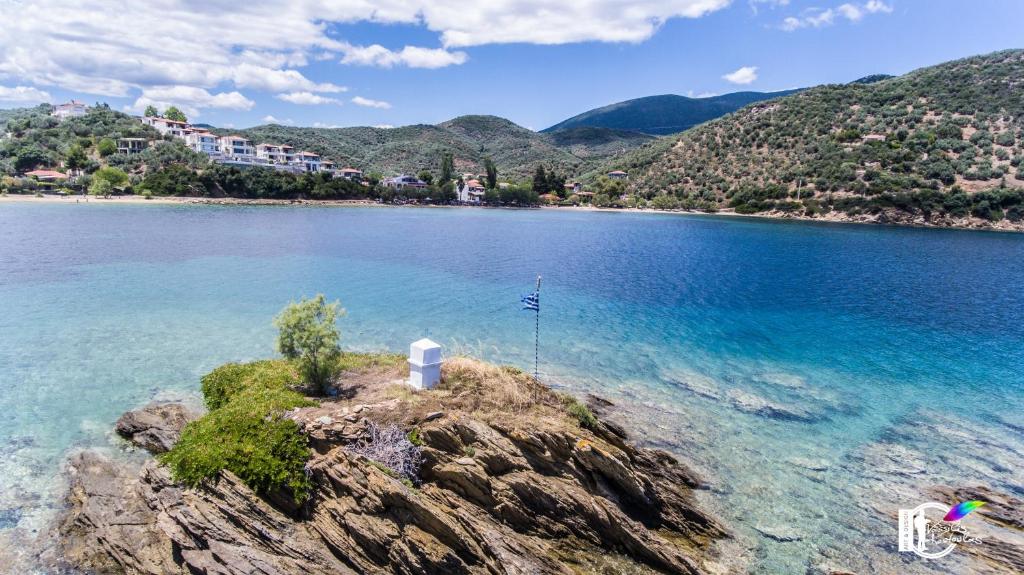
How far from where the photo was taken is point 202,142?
453 feet

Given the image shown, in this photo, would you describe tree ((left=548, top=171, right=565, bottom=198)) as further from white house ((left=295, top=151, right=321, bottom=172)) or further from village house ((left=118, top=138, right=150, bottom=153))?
village house ((left=118, top=138, right=150, bottom=153))

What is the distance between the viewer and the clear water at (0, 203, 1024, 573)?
1647cm

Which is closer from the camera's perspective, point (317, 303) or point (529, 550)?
point (529, 550)

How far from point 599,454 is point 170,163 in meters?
135

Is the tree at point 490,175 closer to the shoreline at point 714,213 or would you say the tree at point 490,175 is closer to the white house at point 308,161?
the shoreline at point 714,213

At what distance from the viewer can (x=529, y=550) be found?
12141 millimetres

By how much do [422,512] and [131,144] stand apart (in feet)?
475

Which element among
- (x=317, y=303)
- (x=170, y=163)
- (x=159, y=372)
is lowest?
(x=159, y=372)

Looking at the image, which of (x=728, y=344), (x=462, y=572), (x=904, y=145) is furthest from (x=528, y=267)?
(x=904, y=145)

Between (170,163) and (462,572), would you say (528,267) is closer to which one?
(462,572)

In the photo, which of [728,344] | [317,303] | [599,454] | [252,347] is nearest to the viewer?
[599,454]

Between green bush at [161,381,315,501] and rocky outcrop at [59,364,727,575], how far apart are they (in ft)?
0.96

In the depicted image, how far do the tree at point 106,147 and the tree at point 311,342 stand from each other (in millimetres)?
130616

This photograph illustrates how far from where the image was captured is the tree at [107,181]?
98188mm
